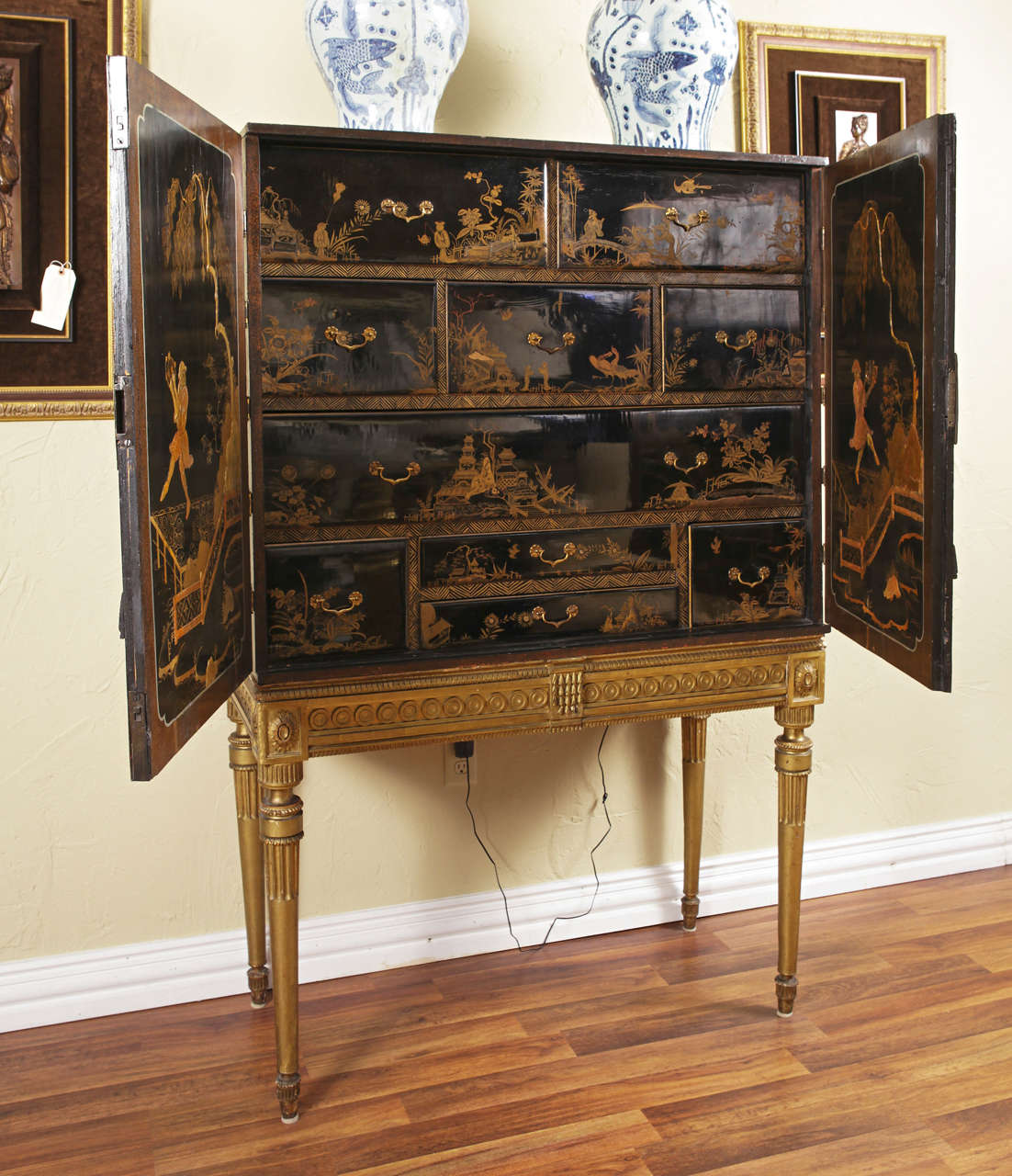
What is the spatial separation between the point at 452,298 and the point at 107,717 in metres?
1.16

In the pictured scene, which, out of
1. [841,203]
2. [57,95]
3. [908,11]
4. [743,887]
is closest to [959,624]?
[743,887]

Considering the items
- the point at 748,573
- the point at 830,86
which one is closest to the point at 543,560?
the point at 748,573

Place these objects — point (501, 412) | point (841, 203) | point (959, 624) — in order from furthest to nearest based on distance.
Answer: point (959, 624)
point (841, 203)
point (501, 412)

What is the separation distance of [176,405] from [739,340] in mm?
1113

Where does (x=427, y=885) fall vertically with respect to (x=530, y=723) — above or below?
below

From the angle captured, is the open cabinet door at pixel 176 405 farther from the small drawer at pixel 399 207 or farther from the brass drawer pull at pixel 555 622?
the brass drawer pull at pixel 555 622

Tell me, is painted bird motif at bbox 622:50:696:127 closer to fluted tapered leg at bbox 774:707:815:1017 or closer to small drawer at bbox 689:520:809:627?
small drawer at bbox 689:520:809:627

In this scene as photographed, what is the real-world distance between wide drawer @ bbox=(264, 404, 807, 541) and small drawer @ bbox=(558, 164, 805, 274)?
0.29 m

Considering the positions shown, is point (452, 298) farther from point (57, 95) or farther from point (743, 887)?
point (743, 887)

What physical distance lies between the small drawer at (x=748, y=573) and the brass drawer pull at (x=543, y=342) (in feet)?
1.43

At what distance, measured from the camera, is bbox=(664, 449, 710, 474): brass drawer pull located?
225 centimetres

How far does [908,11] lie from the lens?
2877 millimetres

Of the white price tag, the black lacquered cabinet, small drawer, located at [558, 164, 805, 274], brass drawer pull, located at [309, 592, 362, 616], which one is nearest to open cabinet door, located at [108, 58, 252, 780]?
the black lacquered cabinet

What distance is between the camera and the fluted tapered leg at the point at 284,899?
2072 mm
